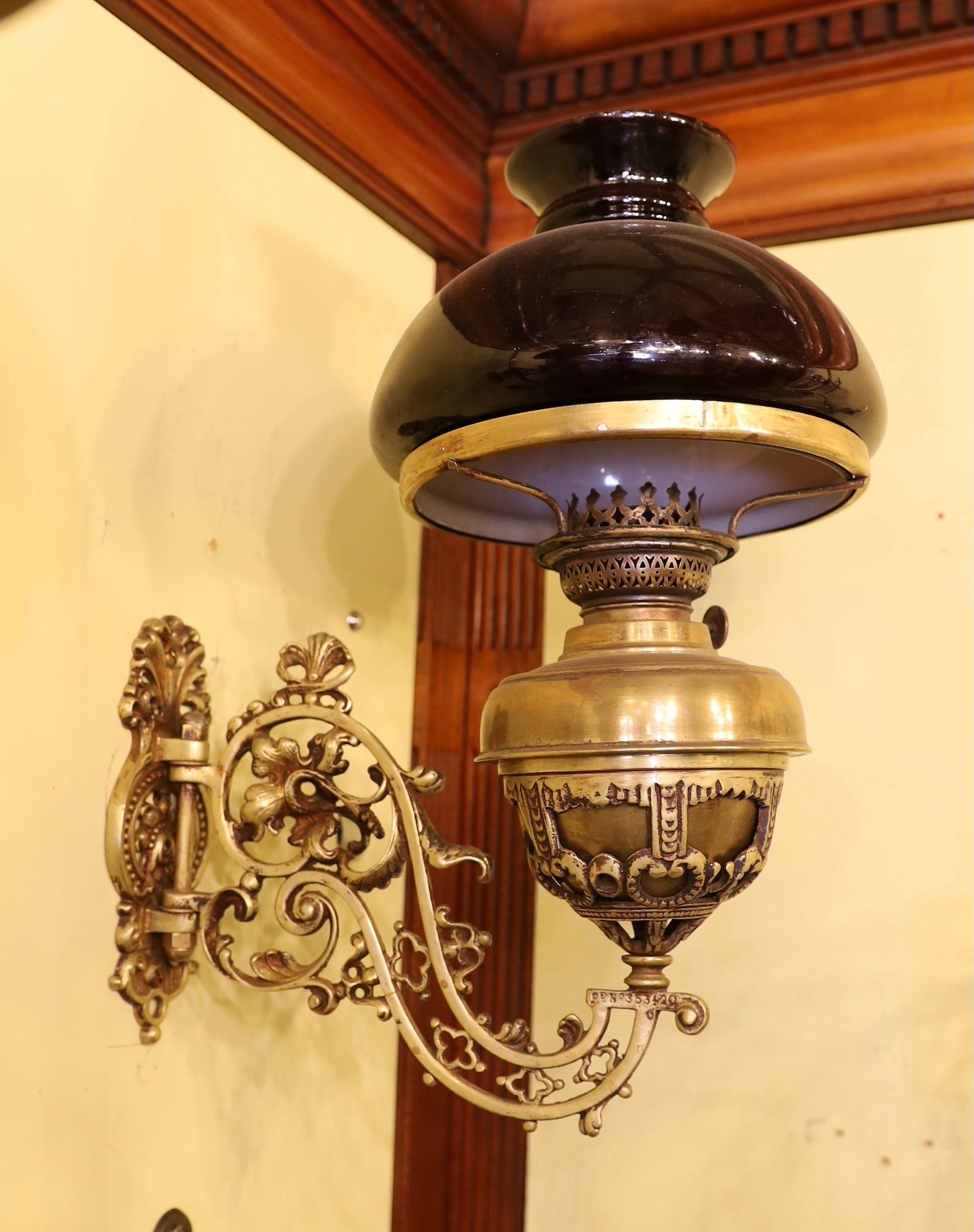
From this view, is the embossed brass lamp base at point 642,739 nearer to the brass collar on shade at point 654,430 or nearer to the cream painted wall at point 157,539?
the brass collar on shade at point 654,430

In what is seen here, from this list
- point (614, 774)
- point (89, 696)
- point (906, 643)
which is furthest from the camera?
point (906, 643)

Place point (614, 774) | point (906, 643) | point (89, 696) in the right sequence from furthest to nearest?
point (906, 643)
point (89, 696)
point (614, 774)

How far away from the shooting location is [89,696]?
84 cm

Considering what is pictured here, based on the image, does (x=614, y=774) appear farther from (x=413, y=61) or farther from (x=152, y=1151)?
(x=413, y=61)

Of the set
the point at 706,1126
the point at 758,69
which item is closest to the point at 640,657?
the point at 706,1126

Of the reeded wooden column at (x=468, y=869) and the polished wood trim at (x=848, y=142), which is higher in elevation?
the polished wood trim at (x=848, y=142)

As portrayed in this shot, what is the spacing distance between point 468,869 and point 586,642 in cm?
49

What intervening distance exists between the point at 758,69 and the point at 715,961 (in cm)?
84

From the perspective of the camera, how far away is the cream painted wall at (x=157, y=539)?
2.62 ft

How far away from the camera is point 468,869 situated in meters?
1.22

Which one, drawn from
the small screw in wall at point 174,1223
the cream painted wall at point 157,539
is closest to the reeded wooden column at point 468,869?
the cream painted wall at point 157,539

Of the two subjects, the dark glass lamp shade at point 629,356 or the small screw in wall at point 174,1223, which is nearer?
the dark glass lamp shade at point 629,356

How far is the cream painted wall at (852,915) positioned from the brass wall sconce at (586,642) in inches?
10.9

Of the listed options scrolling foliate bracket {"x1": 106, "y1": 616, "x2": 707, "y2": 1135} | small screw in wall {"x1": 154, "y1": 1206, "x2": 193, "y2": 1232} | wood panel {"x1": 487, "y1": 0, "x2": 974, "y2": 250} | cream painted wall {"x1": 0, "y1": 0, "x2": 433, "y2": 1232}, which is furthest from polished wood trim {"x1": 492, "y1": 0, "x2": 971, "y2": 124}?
small screw in wall {"x1": 154, "y1": 1206, "x2": 193, "y2": 1232}
